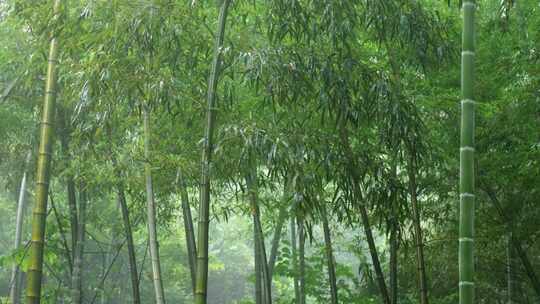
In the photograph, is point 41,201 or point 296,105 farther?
point 41,201

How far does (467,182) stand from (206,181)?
5.29 ft

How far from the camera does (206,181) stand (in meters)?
4.29

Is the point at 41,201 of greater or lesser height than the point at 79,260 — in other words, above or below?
above

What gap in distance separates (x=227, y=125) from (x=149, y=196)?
1.21 meters

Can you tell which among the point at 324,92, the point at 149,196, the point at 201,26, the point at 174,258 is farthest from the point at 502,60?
the point at 174,258

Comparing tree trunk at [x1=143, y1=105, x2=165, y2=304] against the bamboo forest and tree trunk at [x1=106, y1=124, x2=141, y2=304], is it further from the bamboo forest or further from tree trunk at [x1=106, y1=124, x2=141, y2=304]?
tree trunk at [x1=106, y1=124, x2=141, y2=304]

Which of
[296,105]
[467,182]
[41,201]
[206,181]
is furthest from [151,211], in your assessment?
[467,182]

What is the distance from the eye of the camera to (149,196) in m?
5.23

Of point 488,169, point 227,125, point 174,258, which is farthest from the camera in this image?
point 174,258

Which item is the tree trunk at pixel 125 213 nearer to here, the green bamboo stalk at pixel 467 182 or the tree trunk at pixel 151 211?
the tree trunk at pixel 151 211

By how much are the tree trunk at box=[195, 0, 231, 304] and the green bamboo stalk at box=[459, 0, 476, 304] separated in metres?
1.48

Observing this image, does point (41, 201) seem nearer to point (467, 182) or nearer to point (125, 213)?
point (125, 213)

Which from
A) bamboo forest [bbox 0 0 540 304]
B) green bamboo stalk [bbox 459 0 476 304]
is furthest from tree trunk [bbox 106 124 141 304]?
green bamboo stalk [bbox 459 0 476 304]

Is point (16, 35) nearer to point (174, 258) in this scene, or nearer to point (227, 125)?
point (227, 125)
